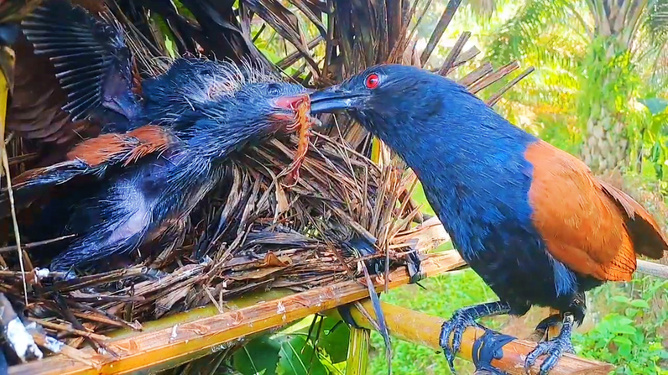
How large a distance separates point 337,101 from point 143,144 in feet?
1.18

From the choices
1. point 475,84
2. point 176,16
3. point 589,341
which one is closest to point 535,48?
point 589,341

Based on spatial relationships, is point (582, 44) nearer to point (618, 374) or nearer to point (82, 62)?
point (618, 374)

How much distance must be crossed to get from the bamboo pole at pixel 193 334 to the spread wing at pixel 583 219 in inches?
16.9

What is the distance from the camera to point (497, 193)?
1.05 metres

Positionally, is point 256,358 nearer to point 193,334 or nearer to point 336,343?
point 336,343

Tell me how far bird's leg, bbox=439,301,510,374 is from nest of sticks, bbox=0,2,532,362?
0.20 meters

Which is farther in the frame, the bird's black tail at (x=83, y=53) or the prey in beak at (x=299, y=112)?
the prey in beak at (x=299, y=112)

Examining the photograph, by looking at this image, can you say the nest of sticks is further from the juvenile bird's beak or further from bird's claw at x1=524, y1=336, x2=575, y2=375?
bird's claw at x1=524, y1=336, x2=575, y2=375

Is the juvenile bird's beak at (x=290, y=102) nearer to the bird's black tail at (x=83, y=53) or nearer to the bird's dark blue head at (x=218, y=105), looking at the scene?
the bird's dark blue head at (x=218, y=105)

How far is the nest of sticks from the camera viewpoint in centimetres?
106

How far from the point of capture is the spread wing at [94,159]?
3.33 ft

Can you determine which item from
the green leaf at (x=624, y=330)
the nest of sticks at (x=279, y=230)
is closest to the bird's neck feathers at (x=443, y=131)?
the nest of sticks at (x=279, y=230)

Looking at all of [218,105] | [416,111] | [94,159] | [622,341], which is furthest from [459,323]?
[622,341]

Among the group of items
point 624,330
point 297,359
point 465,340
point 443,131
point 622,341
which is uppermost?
point 443,131
